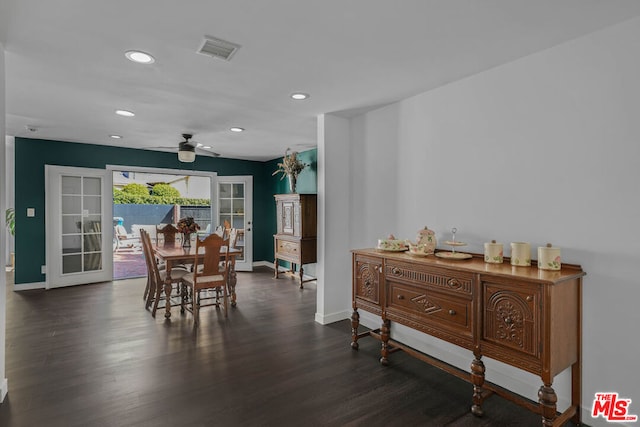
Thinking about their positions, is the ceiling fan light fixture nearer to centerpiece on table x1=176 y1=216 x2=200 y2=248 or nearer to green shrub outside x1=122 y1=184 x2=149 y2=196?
centerpiece on table x1=176 y1=216 x2=200 y2=248

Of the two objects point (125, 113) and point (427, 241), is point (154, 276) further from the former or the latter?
point (427, 241)

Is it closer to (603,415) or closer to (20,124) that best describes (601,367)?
(603,415)

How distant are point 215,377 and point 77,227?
455cm

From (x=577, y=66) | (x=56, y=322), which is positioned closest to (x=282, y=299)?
(x=56, y=322)

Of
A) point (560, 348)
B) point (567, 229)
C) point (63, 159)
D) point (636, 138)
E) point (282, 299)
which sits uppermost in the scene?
point (63, 159)

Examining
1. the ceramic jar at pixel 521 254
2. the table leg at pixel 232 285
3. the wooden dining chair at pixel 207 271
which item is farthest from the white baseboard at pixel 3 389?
the ceramic jar at pixel 521 254

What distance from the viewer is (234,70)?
A: 2615 millimetres

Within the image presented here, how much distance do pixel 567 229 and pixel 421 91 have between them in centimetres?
164

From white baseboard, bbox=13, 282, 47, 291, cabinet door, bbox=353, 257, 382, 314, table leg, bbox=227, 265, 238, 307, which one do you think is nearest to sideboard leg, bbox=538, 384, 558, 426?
cabinet door, bbox=353, 257, 382, 314

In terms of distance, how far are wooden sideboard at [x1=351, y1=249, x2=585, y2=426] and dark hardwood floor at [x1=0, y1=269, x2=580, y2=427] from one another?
32 cm

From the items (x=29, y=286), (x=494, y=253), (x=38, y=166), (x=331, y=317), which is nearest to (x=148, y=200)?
(x=38, y=166)

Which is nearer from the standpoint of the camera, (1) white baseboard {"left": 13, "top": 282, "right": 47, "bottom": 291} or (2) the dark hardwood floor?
(2) the dark hardwood floor

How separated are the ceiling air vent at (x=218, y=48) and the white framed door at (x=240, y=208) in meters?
4.86

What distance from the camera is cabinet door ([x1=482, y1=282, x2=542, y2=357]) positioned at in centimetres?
191
